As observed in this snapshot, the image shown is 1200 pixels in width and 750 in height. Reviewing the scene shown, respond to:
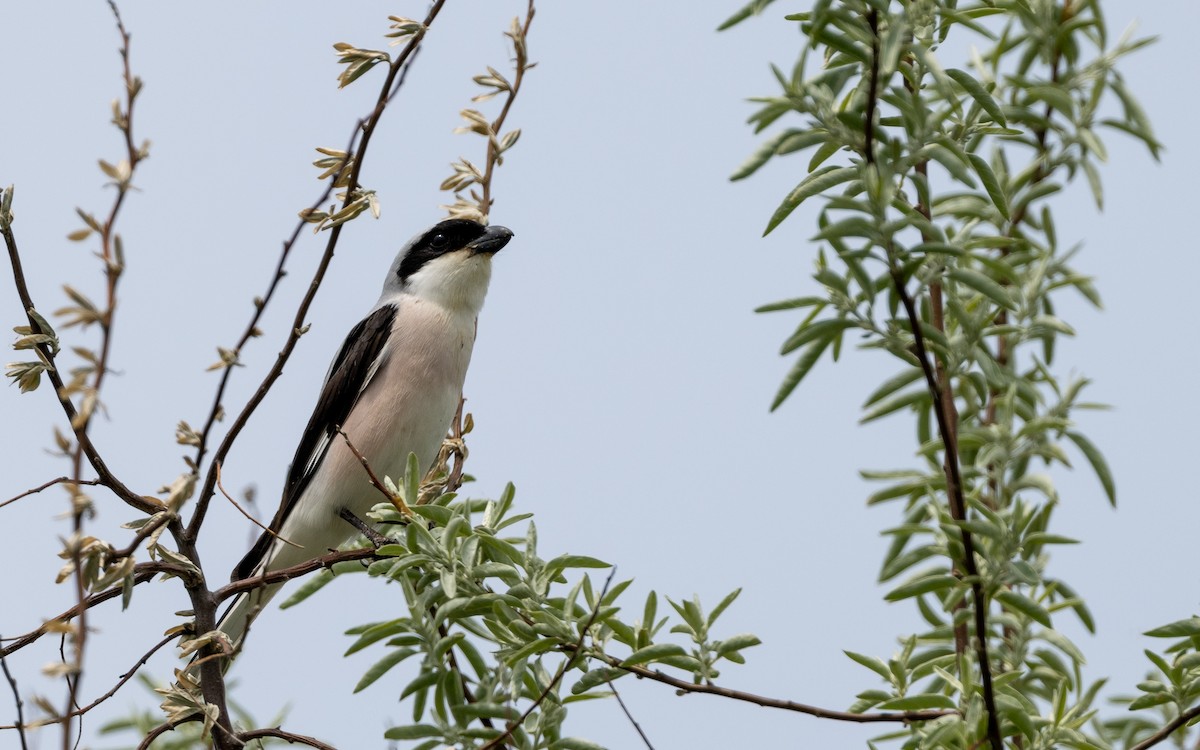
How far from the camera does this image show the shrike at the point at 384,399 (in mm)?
4477

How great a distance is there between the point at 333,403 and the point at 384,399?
0.33 metres

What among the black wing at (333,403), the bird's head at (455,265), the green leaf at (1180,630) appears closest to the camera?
the green leaf at (1180,630)

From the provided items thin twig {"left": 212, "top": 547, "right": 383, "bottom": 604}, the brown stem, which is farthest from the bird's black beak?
the brown stem

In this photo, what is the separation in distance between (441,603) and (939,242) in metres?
1.31

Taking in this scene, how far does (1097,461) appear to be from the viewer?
6.11 feet

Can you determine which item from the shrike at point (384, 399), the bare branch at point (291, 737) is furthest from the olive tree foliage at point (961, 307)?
the shrike at point (384, 399)

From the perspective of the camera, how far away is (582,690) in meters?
2.25

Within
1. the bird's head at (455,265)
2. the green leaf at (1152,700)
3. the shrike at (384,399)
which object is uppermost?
the bird's head at (455,265)

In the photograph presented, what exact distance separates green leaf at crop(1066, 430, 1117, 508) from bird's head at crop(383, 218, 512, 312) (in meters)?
3.29

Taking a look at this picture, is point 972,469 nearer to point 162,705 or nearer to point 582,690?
point 582,690

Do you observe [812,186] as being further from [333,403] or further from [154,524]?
[333,403]

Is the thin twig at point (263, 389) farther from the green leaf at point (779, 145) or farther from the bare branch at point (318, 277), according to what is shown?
the green leaf at point (779, 145)

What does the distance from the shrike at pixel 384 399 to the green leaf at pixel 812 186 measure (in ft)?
8.28

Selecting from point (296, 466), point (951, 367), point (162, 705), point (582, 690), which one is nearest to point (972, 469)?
point (951, 367)
